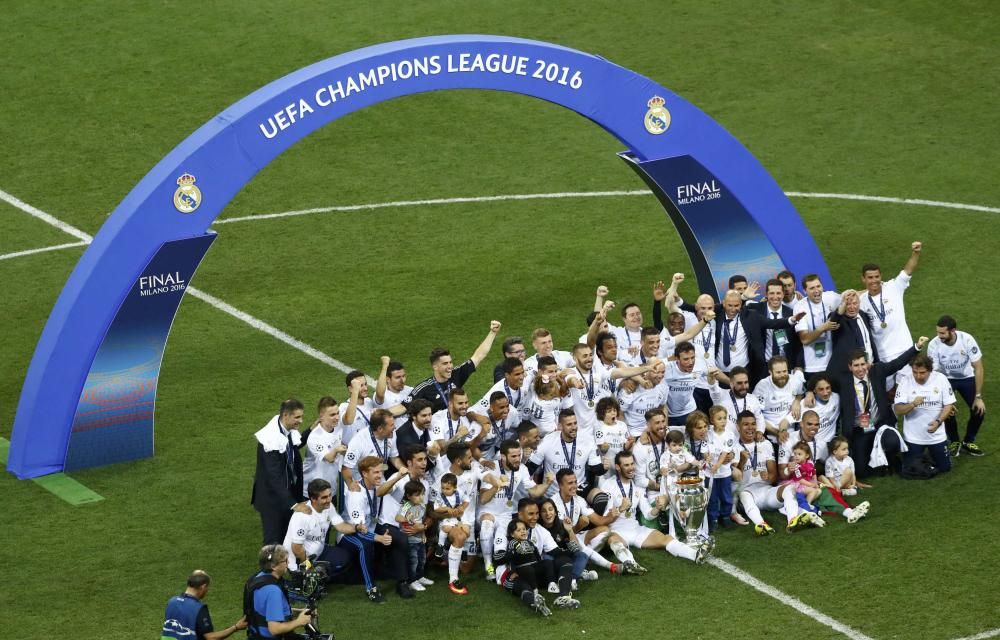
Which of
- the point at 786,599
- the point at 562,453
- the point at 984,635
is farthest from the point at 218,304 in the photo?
the point at 984,635

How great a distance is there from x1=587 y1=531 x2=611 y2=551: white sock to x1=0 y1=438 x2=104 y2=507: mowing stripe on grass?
541 centimetres

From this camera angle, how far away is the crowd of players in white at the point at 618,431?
16844 millimetres

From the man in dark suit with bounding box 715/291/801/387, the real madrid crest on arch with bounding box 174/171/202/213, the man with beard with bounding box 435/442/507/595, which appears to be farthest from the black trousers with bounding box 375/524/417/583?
the man in dark suit with bounding box 715/291/801/387

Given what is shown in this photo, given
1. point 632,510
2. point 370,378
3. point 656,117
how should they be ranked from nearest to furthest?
point 632,510 < point 656,117 < point 370,378

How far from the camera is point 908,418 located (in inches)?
745

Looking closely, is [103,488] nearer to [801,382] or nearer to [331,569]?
[331,569]

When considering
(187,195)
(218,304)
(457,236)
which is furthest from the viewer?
(457,236)

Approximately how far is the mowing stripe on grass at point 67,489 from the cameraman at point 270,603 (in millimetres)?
4624

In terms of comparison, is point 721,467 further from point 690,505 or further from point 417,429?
point 417,429

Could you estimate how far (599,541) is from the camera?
17.3m

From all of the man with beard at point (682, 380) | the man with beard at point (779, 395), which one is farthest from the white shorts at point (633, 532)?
the man with beard at point (779, 395)

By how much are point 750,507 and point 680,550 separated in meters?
1.10

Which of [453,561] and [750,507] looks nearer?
[453,561]

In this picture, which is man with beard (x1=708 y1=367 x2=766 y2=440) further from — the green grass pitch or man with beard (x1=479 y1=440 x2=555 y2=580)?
man with beard (x1=479 y1=440 x2=555 y2=580)
